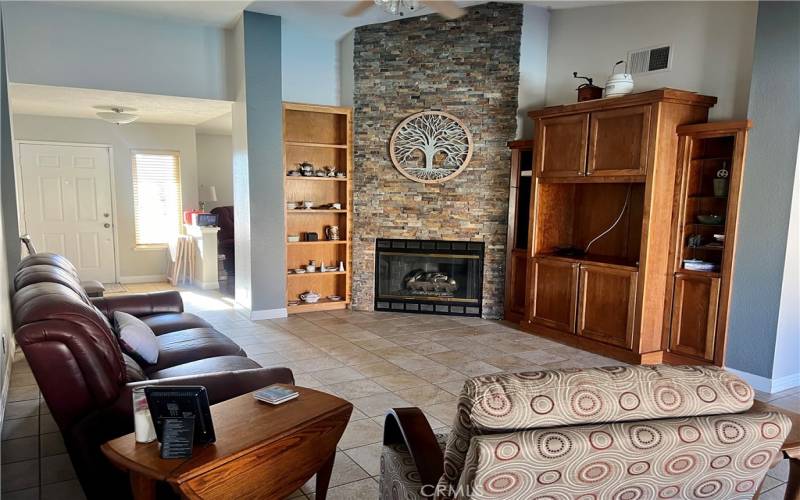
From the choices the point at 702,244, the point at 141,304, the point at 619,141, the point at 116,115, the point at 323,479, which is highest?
the point at 116,115

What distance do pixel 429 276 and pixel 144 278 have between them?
180 inches

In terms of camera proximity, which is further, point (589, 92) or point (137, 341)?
point (589, 92)

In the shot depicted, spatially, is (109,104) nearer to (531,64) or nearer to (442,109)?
(442,109)

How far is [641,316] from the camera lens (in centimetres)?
409

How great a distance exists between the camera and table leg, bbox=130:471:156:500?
1.61m

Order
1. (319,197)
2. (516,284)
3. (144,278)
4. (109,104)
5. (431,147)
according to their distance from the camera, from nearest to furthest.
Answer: (516,284) → (431,147) → (109,104) → (319,197) → (144,278)

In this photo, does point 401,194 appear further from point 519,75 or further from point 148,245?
point 148,245

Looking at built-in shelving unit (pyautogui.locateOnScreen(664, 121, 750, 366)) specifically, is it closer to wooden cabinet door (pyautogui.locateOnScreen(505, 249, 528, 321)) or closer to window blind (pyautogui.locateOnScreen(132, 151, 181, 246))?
wooden cabinet door (pyautogui.locateOnScreen(505, 249, 528, 321))

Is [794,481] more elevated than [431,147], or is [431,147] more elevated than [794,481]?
[431,147]

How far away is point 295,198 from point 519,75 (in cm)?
277

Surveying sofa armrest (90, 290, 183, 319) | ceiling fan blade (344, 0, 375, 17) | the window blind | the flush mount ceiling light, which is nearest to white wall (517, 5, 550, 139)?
ceiling fan blade (344, 0, 375, 17)

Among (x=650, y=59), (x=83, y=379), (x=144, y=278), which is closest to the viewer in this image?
(x=83, y=379)

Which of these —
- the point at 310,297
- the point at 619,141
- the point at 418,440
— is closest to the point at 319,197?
the point at 310,297

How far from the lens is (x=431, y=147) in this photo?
5.57 m
